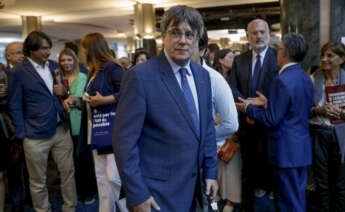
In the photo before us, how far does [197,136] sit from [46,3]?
10.8 metres

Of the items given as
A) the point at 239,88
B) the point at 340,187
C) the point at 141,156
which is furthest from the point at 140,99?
the point at 340,187

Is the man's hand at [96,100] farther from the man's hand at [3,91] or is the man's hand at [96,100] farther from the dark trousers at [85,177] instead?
the dark trousers at [85,177]

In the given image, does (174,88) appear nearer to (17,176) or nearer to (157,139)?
(157,139)

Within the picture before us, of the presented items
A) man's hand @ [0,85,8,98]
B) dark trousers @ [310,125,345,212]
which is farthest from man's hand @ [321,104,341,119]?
man's hand @ [0,85,8,98]

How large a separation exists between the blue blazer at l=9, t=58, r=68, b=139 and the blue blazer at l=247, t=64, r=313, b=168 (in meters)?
1.81

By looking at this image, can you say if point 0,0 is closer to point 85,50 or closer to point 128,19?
point 85,50

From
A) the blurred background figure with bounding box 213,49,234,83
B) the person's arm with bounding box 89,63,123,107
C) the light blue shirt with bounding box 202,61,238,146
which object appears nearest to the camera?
the light blue shirt with bounding box 202,61,238,146

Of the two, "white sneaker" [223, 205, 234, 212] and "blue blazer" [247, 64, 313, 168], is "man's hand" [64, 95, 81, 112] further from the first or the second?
"white sneaker" [223, 205, 234, 212]

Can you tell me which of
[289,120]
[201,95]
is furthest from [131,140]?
[289,120]

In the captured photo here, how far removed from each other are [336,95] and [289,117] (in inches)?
21.9

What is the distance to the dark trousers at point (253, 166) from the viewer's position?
9.19 ft

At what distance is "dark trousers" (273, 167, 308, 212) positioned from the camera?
2.40 metres

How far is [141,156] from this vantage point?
138 centimetres

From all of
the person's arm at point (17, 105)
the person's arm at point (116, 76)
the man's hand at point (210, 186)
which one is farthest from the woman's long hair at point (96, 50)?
the man's hand at point (210, 186)
